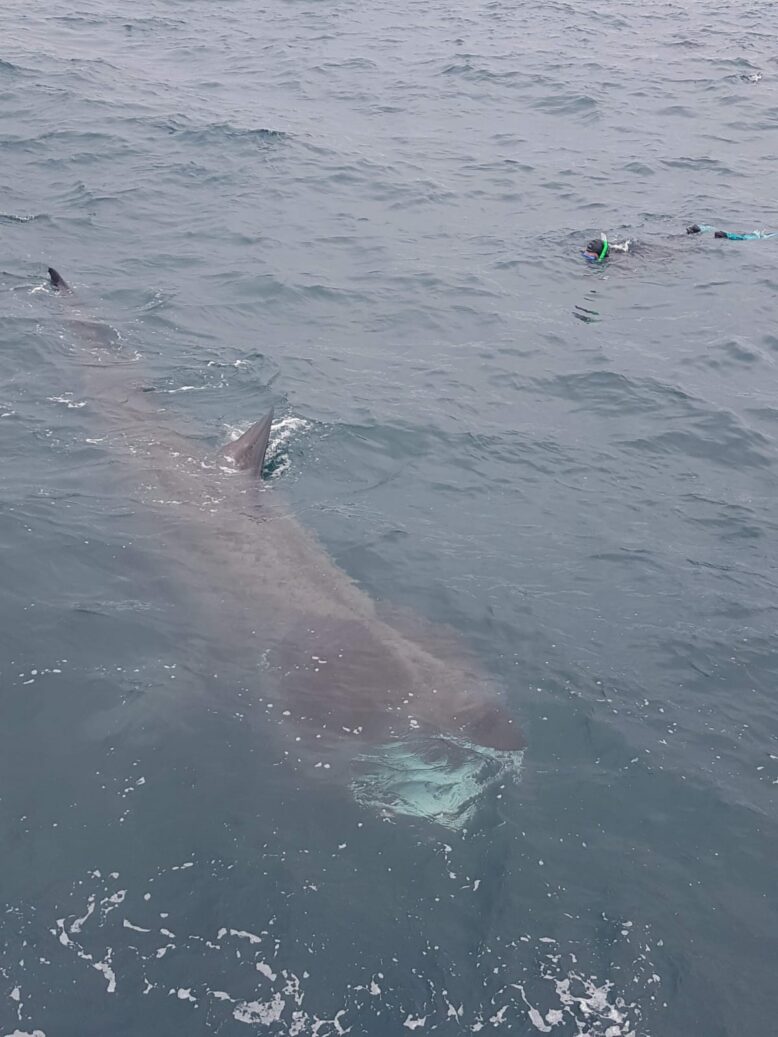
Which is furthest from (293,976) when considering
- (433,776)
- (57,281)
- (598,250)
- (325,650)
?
(598,250)

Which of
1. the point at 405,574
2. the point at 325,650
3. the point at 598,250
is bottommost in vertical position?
the point at 325,650

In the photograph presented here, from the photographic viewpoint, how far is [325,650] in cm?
1078

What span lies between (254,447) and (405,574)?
2.97 metres

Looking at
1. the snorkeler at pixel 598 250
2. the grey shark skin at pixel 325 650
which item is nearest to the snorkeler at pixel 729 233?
the snorkeler at pixel 598 250

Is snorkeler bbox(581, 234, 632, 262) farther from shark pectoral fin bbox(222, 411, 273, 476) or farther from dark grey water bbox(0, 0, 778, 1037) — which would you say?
shark pectoral fin bbox(222, 411, 273, 476)

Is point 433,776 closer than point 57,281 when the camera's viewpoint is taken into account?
Yes

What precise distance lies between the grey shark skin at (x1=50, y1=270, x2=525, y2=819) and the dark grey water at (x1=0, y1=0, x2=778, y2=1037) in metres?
0.27

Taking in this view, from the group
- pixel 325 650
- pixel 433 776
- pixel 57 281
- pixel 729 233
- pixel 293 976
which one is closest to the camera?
pixel 293 976

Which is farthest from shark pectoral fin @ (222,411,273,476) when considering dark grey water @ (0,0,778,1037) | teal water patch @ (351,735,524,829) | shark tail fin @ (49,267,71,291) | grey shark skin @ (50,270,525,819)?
shark tail fin @ (49,267,71,291)

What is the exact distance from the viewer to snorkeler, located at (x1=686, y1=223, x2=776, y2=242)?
22.8 m

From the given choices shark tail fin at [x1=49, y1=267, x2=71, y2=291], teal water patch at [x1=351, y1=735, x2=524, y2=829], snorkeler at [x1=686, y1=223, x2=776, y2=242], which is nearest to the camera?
teal water patch at [x1=351, y1=735, x2=524, y2=829]

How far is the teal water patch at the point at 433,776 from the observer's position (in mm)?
8844

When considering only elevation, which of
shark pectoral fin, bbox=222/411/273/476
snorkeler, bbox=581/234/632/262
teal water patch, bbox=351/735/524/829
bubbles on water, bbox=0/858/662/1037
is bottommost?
teal water patch, bbox=351/735/524/829

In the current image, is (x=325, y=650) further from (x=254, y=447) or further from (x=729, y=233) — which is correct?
(x=729, y=233)
